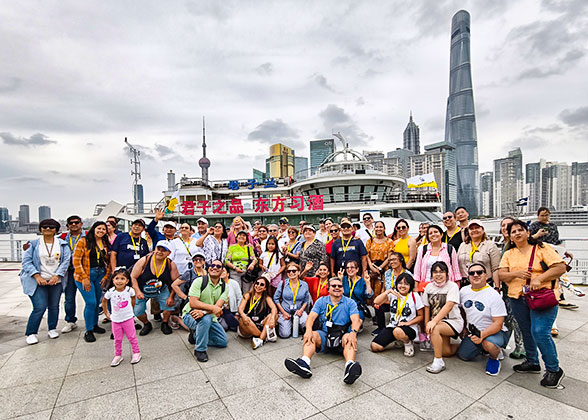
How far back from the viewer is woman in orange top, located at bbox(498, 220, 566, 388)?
302 cm

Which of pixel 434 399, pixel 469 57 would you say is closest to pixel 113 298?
pixel 434 399

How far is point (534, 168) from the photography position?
11656 cm

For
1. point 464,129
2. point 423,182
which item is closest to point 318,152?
point 464,129

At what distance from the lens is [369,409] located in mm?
2730

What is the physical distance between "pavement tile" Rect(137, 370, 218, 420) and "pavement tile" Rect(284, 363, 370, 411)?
930 millimetres

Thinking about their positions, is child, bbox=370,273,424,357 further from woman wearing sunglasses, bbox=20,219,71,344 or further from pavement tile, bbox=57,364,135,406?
woman wearing sunglasses, bbox=20,219,71,344

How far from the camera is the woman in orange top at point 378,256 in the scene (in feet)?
17.1

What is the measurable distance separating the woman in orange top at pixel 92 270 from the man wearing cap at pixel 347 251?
13.3ft

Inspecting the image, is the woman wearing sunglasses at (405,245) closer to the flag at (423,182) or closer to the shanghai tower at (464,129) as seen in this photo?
the flag at (423,182)

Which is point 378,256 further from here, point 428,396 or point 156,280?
point 156,280

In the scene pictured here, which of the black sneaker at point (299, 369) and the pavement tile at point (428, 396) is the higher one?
the black sneaker at point (299, 369)

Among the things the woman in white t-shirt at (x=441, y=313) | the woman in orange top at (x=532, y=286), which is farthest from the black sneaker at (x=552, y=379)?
the woman in white t-shirt at (x=441, y=313)

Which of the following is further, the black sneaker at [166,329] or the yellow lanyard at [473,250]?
the black sneaker at [166,329]

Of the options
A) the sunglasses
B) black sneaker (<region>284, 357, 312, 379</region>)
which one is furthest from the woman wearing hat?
black sneaker (<region>284, 357, 312, 379</region>)
